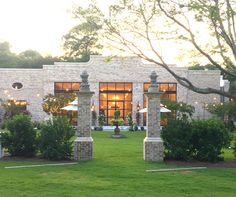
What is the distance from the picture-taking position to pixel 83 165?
50.6 feet

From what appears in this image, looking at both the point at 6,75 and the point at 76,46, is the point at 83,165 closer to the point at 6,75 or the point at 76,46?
the point at 6,75

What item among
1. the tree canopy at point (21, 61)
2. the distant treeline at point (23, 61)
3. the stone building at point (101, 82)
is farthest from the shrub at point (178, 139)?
the tree canopy at point (21, 61)

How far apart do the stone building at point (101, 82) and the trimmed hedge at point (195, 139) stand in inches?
1072

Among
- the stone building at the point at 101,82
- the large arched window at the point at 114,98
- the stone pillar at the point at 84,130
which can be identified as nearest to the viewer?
the stone pillar at the point at 84,130

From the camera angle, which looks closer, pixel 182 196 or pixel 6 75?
pixel 182 196

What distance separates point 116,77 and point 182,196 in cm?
3455

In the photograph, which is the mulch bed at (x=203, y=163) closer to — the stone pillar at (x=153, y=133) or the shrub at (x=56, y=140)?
the stone pillar at (x=153, y=133)

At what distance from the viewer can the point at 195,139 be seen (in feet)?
55.7

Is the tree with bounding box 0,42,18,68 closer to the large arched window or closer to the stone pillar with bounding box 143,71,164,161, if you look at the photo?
the large arched window

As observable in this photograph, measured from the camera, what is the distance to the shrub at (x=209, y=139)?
1669 cm

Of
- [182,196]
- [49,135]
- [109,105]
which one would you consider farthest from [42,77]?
[182,196]

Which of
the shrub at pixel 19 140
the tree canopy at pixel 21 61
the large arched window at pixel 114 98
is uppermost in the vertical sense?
the tree canopy at pixel 21 61

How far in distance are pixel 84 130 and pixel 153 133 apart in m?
Answer: 2.68

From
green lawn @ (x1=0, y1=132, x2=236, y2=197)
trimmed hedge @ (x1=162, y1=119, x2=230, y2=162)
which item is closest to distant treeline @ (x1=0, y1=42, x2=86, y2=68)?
trimmed hedge @ (x1=162, y1=119, x2=230, y2=162)
